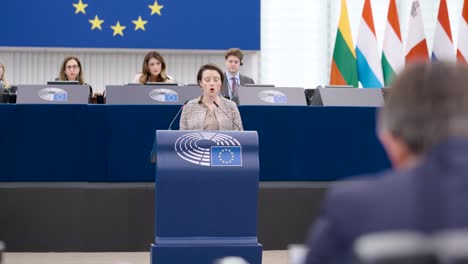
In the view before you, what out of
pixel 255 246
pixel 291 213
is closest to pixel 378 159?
pixel 291 213

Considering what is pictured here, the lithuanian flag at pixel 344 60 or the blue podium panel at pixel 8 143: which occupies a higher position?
the lithuanian flag at pixel 344 60

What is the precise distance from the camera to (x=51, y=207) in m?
6.32

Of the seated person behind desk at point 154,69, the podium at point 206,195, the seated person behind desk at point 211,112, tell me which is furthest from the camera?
the seated person behind desk at point 154,69

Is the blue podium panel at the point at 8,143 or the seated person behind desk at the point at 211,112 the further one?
the blue podium panel at the point at 8,143

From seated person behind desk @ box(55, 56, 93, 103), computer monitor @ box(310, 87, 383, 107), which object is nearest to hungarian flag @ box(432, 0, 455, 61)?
computer monitor @ box(310, 87, 383, 107)

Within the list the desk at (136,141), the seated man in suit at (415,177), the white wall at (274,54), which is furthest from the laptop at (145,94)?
the seated man in suit at (415,177)

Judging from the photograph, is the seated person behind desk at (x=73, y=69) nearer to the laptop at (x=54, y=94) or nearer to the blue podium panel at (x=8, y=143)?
the laptop at (x=54, y=94)

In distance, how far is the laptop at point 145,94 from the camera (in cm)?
716

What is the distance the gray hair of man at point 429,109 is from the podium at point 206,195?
3.64 metres

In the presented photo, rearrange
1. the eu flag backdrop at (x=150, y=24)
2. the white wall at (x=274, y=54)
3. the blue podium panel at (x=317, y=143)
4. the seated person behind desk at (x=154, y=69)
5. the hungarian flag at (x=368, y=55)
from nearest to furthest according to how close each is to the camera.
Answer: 1. the blue podium panel at (x=317, y=143)
2. the seated person behind desk at (x=154, y=69)
3. the hungarian flag at (x=368, y=55)
4. the eu flag backdrop at (x=150, y=24)
5. the white wall at (x=274, y=54)

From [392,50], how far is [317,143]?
4396 millimetres

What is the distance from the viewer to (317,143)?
6617 millimetres

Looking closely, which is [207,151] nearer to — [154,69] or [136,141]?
[136,141]

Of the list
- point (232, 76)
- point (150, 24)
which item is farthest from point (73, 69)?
point (150, 24)
